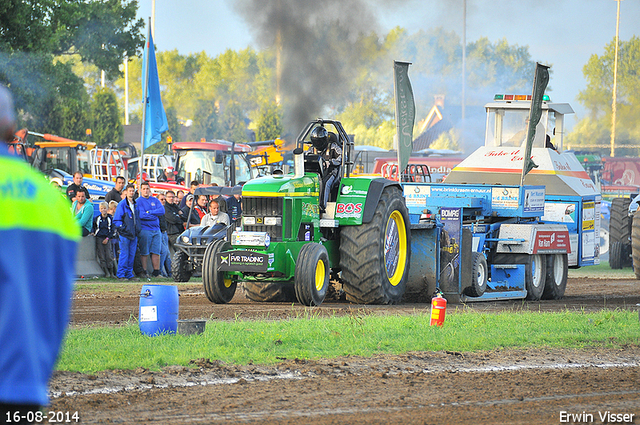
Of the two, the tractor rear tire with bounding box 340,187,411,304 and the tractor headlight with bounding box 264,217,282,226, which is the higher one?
the tractor headlight with bounding box 264,217,282,226

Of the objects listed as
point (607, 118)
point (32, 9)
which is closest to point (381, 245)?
point (32, 9)

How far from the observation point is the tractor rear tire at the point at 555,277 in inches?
564

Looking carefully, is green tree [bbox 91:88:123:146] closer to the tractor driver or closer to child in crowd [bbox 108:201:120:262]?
child in crowd [bbox 108:201:120:262]

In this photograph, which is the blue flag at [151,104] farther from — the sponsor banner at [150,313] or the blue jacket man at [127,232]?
the sponsor banner at [150,313]

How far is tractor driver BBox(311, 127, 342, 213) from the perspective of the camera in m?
11.6

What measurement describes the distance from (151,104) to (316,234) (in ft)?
35.2

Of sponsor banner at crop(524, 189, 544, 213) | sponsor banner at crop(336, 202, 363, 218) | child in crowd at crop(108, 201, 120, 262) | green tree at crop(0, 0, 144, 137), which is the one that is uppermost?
green tree at crop(0, 0, 144, 137)

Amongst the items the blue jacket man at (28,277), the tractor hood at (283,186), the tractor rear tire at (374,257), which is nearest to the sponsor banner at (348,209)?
the tractor rear tire at (374,257)

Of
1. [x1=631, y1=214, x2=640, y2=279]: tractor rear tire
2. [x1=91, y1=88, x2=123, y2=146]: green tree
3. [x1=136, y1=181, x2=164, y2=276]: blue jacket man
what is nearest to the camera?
[x1=136, y1=181, x2=164, y2=276]: blue jacket man

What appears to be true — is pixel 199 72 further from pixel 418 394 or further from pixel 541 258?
pixel 418 394

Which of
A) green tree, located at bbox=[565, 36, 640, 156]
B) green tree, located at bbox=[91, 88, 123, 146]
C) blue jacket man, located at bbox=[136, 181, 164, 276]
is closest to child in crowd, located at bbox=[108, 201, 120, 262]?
blue jacket man, located at bbox=[136, 181, 164, 276]

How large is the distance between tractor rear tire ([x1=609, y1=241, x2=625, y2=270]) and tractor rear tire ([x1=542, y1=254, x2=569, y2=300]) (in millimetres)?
7209

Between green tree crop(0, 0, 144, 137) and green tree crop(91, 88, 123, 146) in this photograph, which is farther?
green tree crop(91, 88, 123, 146)

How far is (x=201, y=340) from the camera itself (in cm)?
743
